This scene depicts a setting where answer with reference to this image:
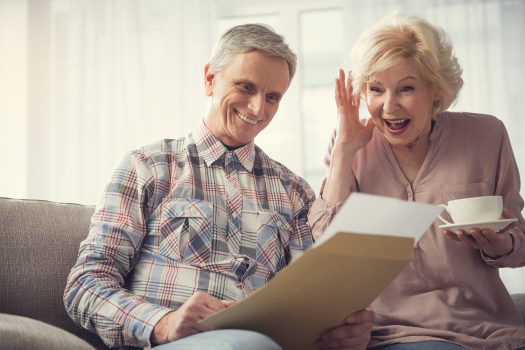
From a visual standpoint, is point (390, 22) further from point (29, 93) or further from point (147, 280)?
point (29, 93)

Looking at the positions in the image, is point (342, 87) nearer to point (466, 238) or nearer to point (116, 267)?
point (466, 238)

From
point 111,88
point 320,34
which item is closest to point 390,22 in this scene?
point 320,34

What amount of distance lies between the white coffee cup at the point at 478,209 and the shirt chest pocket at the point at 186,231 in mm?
524

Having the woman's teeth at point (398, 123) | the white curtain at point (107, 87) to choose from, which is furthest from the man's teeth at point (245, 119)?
the white curtain at point (107, 87)

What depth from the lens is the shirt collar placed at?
5.80 feet

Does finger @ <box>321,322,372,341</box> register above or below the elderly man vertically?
below

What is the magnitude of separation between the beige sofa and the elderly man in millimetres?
125

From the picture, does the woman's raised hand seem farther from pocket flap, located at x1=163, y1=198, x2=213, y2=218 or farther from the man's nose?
pocket flap, located at x1=163, y1=198, x2=213, y2=218

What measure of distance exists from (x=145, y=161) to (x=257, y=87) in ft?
1.05

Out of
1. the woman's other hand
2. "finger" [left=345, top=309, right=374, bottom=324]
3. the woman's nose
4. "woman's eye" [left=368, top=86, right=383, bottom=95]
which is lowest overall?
"finger" [left=345, top=309, right=374, bottom=324]

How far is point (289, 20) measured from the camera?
4055 millimetres

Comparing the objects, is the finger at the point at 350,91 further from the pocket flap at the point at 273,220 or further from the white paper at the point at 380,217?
the white paper at the point at 380,217

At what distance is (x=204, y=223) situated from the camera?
5.40 feet

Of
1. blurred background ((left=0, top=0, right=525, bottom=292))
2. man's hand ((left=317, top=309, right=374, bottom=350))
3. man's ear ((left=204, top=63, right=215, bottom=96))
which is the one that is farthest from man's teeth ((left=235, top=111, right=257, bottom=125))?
blurred background ((left=0, top=0, right=525, bottom=292))
